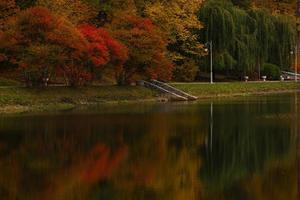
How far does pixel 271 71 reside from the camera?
273 feet

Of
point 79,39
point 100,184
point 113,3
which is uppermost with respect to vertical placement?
point 113,3

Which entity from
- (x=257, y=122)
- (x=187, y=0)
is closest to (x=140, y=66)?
(x=187, y=0)

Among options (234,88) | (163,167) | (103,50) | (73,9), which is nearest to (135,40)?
(103,50)

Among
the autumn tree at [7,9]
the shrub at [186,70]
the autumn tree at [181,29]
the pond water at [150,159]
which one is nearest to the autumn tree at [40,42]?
the autumn tree at [7,9]

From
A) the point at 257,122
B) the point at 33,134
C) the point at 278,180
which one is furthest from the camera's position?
the point at 257,122

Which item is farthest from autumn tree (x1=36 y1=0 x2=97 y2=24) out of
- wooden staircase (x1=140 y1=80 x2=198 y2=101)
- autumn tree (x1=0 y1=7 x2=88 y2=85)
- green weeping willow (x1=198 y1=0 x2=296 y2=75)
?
green weeping willow (x1=198 y1=0 x2=296 y2=75)

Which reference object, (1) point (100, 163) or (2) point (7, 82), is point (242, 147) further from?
(2) point (7, 82)

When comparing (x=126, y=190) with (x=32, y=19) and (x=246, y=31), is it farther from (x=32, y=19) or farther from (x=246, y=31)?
(x=246, y=31)

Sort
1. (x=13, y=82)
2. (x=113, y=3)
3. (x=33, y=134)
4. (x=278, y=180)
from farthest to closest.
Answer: (x=113, y=3), (x=13, y=82), (x=33, y=134), (x=278, y=180)

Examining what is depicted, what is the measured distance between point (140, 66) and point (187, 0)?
40.2 ft

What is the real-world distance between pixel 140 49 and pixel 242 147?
36.7 metres

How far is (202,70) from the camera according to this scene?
2963 inches

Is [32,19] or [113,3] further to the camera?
[113,3]

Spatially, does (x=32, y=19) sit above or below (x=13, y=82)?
above
